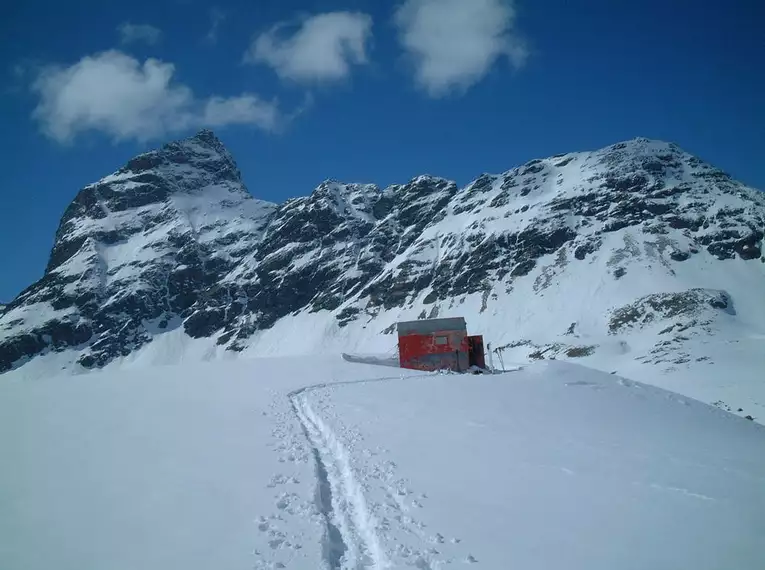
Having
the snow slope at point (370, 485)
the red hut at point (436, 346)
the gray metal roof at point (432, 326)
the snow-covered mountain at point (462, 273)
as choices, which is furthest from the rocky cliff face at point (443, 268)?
the snow slope at point (370, 485)

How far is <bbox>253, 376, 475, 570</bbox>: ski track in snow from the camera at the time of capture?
6832 millimetres

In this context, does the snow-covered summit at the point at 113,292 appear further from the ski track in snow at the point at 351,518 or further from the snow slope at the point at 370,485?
the ski track in snow at the point at 351,518

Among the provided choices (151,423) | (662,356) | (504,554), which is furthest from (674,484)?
(662,356)

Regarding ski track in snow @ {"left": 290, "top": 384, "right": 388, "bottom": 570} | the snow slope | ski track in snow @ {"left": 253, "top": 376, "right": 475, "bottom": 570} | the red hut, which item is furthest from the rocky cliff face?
ski track in snow @ {"left": 253, "top": 376, "right": 475, "bottom": 570}

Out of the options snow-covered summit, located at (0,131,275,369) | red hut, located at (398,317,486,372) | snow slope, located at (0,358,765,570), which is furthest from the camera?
snow-covered summit, located at (0,131,275,369)

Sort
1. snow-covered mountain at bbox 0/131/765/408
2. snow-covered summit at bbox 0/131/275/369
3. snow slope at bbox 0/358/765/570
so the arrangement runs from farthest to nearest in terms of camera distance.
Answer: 1. snow-covered summit at bbox 0/131/275/369
2. snow-covered mountain at bbox 0/131/765/408
3. snow slope at bbox 0/358/765/570

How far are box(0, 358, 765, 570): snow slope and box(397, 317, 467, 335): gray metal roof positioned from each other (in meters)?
22.0

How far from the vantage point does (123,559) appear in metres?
6.41

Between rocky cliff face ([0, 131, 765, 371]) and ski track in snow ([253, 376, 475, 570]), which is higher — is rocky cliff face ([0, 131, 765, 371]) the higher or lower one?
the higher one

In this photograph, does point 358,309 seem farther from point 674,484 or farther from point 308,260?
point 674,484

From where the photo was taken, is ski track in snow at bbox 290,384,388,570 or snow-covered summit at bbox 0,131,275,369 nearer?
ski track in snow at bbox 290,384,388,570

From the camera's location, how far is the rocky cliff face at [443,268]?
91000 mm

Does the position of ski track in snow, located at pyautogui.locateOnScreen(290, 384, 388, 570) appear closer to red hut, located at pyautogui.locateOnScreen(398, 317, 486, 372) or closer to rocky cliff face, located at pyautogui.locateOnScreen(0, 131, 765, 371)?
red hut, located at pyautogui.locateOnScreen(398, 317, 486, 372)

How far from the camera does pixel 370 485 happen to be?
31.4ft
